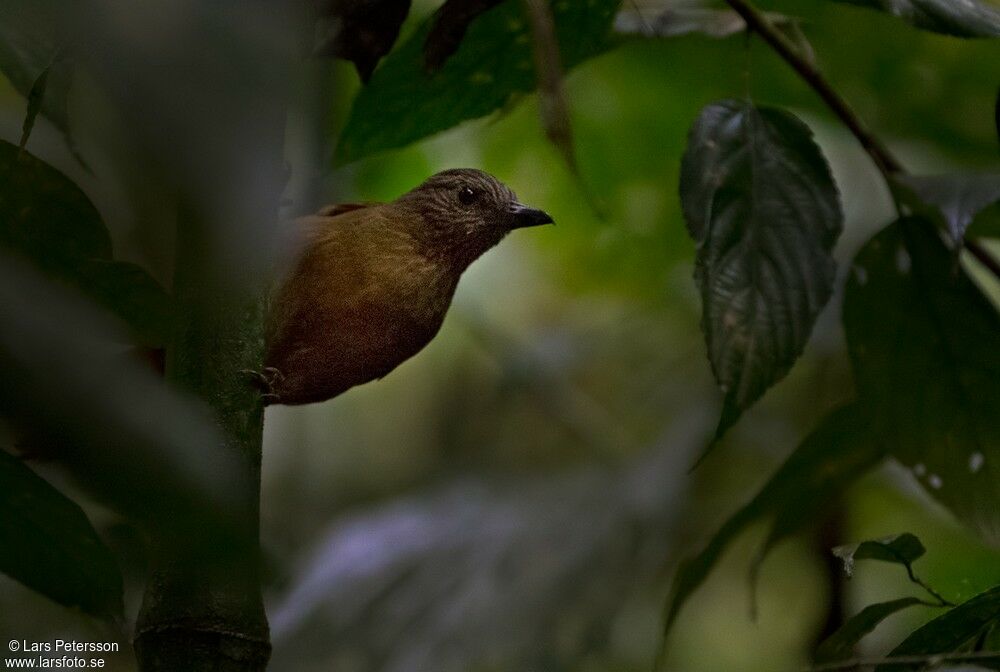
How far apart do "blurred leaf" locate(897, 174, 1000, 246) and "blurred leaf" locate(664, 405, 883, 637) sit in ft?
1.54

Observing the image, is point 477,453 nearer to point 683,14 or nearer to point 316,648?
point 316,648

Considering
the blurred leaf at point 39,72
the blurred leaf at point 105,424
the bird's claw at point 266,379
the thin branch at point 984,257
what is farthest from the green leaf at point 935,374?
the blurred leaf at point 105,424

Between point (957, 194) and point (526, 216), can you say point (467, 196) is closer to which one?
point (526, 216)

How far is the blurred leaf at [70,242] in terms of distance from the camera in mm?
874

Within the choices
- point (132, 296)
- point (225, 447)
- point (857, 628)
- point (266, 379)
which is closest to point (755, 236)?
point (857, 628)

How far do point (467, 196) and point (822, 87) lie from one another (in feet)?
1.81

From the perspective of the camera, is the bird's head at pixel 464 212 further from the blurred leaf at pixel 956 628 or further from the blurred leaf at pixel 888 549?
the blurred leaf at pixel 956 628

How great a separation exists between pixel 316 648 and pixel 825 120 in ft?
6.46

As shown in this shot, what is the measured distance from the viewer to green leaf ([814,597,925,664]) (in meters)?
1.42

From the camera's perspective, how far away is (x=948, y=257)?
5.63 feet

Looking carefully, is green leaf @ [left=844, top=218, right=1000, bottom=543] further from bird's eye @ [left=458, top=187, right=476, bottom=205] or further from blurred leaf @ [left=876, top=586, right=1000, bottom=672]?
bird's eye @ [left=458, top=187, right=476, bottom=205]

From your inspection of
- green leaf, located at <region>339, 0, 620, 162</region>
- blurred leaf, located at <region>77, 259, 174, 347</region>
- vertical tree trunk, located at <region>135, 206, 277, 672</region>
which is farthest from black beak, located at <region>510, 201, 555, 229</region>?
blurred leaf, located at <region>77, 259, 174, 347</region>

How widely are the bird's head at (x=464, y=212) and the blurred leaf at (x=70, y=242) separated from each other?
27.8 inches

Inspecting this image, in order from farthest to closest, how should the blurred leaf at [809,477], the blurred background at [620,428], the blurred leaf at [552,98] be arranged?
the blurred background at [620,428]
the blurred leaf at [809,477]
the blurred leaf at [552,98]
